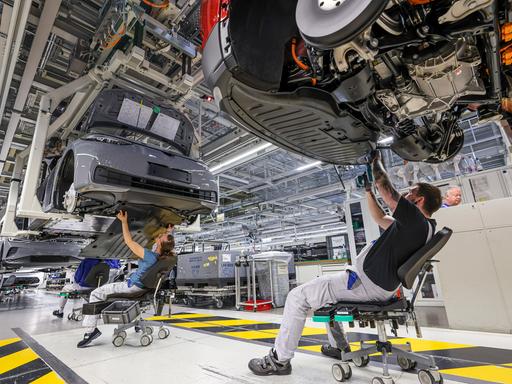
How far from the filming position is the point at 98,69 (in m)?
2.84

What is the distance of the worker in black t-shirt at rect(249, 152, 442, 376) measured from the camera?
5.14 ft

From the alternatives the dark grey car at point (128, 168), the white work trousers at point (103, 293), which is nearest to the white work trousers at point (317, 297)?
the dark grey car at point (128, 168)

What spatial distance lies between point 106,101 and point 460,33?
111 inches

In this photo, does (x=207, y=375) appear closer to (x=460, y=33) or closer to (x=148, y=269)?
(x=148, y=269)

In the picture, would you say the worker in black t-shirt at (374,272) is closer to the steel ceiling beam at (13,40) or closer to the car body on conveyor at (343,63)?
the car body on conveyor at (343,63)

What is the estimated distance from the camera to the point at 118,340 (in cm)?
269

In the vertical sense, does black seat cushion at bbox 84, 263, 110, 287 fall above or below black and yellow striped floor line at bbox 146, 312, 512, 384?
Answer: above

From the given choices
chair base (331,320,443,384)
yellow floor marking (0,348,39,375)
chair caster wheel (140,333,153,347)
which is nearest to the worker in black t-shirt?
chair base (331,320,443,384)

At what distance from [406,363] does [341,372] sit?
1.67 feet

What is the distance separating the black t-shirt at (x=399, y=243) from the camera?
155 cm

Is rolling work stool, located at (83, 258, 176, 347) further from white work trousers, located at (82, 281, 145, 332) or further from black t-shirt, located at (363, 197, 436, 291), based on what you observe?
black t-shirt, located at (363, 197, 436, 291)

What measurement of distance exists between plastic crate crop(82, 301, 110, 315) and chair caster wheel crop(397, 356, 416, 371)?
2592 millimetres

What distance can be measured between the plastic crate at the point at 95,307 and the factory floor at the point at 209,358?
1.07 feet

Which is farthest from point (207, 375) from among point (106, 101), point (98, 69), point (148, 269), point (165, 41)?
point (98, 69)
